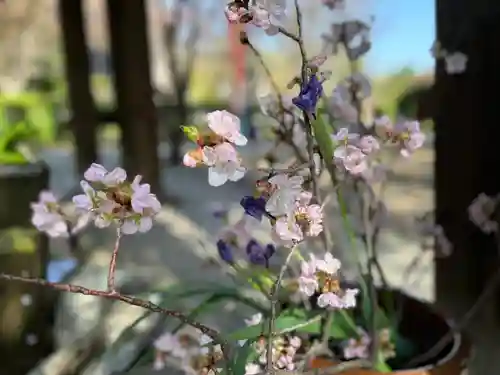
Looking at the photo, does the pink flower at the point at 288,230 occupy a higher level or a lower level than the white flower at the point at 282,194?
lower

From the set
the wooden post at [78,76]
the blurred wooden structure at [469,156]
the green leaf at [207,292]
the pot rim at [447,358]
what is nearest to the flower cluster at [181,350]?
the green leaf at [207,292]

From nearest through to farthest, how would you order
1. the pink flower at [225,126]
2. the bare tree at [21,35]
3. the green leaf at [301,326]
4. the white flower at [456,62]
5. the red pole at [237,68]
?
the pink flower at [225,126] → the green leaf at [301,326] → the white flower at [456,62] → the red pole at [237,68] → the bare tree at [21,35]

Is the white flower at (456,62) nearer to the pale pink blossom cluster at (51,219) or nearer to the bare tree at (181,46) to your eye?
the pale pink blossom cluster at (51,219)

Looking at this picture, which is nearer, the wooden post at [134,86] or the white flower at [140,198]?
the white flower at [140,198]

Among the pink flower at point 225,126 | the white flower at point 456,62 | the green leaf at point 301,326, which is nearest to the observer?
the pink flower at point 225,126

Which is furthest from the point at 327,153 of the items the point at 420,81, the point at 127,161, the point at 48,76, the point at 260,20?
the point at 48,76

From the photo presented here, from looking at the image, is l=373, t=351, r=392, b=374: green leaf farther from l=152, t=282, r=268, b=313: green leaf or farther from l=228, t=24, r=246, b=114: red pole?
l=228, t=24, r=246, b=114: red pole
